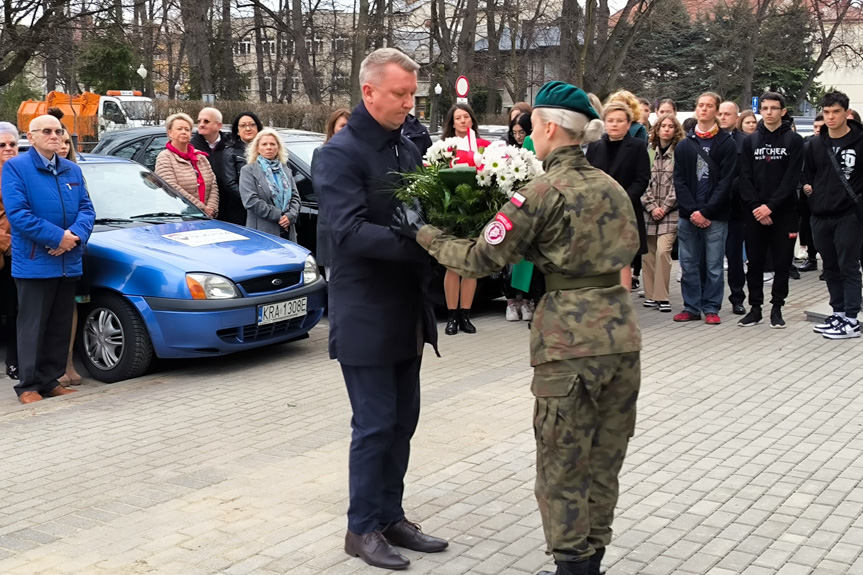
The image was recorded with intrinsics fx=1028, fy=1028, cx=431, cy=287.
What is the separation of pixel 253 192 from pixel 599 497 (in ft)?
22.3

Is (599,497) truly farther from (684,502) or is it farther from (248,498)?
(248,498)

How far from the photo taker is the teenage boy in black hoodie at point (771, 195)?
32.9ft

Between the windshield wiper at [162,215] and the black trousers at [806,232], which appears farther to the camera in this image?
the black trousers at [806,232]

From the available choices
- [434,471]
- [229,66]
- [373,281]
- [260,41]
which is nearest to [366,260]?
[373,281]

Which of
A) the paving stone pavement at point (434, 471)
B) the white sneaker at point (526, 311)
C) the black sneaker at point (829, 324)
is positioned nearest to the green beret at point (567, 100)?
the paving stone pavement at point (434, 471)

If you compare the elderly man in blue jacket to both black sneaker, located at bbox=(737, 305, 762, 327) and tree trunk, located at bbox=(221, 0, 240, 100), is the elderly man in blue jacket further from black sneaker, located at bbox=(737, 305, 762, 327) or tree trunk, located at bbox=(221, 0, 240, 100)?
tree trunk, located at bbox=(221, 0, 240, 100)

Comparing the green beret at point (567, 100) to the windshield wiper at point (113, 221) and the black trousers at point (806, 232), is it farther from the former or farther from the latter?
the black trousers at point (806, 232)

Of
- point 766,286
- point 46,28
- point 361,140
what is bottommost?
point 766,286

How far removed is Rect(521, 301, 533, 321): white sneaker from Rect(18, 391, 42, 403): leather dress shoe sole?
501 cm

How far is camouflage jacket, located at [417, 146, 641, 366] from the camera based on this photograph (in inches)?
150

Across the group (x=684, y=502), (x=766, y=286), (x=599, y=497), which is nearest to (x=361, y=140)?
(x=599, y=497)

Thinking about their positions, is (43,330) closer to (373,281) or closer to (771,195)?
(373,281)

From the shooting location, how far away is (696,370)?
27.2ft

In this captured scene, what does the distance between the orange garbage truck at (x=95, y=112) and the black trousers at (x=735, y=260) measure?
80.9 feet
